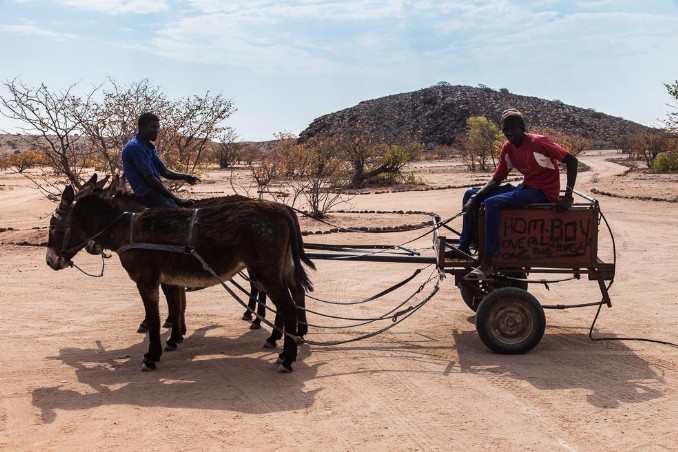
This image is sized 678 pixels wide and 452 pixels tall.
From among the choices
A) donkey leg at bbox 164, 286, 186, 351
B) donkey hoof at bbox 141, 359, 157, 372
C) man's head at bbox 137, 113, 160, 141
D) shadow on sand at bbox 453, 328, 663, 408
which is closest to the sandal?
shadow on sand at bbox 453, 328, 663, 408

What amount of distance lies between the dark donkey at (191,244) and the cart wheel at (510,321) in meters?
1.85

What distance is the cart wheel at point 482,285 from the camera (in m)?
7.20

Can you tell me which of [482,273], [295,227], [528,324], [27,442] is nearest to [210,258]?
A: [295,227]

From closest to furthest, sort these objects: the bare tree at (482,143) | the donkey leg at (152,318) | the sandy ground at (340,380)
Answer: the sandy ground at (340,380), the donkey leg at (152,318), the bare tree at (482,143)

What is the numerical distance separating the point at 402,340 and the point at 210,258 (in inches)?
94.1

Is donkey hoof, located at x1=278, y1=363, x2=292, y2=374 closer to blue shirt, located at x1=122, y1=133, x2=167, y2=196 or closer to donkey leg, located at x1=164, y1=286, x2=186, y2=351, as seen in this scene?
donkey leg, located at x1=164, y1=286, x2=186, y2=351

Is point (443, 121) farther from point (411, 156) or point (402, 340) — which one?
point (402, 340)

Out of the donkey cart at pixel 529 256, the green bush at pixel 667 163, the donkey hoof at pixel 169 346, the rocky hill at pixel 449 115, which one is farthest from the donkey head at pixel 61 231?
the rocky hill at pixel 449 115

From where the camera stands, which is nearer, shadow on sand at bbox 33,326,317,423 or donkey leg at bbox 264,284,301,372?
shadow on sand at bbox 33,326,317,423

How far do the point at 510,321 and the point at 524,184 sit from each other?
144cm

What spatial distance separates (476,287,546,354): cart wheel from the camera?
674cm

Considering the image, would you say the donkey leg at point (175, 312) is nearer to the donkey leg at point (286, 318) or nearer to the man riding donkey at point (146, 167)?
the man riding donkey at point (146, 167)

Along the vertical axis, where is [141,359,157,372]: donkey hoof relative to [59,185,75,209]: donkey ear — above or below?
below

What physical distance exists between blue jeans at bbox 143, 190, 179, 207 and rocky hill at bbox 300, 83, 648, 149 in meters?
64.3
